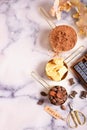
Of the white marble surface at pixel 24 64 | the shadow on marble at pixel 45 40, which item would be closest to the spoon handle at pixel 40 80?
the white marble surface at pixel 24 64

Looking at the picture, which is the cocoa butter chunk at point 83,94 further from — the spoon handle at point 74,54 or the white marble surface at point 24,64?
the spoon handle at point 74,54

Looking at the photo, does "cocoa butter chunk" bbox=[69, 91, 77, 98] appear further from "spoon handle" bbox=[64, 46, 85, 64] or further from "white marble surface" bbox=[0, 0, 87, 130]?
"spoon handle" bbox=[64, 46, 85, 64]

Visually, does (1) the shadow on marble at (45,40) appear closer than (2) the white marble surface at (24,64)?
No

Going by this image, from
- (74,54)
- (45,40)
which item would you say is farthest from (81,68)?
(45,40)

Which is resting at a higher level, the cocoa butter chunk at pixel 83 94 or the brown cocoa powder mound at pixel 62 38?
the brown cocoa powder mound at pixel 62 38

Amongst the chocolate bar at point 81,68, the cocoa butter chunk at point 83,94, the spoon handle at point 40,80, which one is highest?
the spoon handle at point 40,80

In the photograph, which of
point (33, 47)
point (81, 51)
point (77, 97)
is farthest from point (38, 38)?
point (77, 97)
